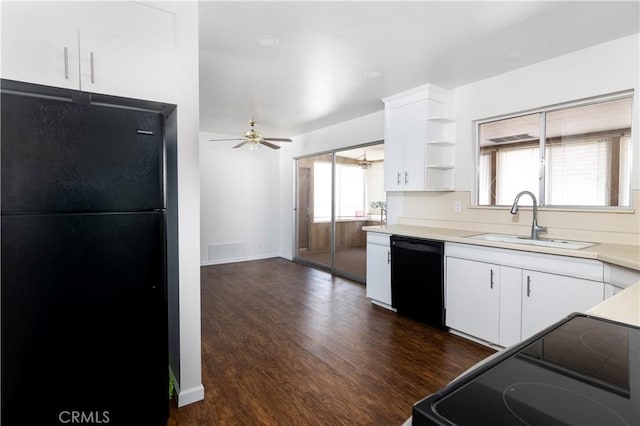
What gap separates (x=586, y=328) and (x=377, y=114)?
12.8 ft

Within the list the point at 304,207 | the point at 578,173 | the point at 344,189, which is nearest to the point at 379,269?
the point at 578,173

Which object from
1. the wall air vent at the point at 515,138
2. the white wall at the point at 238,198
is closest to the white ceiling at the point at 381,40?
the wall air vent at the point at 515,138

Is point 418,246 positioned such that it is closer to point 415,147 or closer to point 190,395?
point 415,147

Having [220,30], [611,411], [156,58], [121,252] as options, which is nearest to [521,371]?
[611,411]

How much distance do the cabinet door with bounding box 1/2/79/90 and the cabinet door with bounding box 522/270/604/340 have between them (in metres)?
3.15

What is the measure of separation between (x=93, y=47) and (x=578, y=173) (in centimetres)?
360

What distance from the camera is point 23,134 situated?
1.31 meters

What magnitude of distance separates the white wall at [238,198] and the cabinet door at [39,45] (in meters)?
4.19

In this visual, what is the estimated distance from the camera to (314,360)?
8.26ft

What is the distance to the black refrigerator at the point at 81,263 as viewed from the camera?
1.33 metres

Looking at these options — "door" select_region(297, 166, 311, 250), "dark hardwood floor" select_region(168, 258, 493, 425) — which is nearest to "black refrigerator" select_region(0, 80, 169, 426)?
"dark hardwood floor" select_region(168, 258, 493, 425)

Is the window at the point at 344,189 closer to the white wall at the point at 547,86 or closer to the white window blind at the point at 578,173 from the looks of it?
the white wall at the point at 547,86

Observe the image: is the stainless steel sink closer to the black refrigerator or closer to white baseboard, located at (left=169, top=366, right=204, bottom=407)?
white baseboard, located at (left=169, top=366, right=204, bottom=407)

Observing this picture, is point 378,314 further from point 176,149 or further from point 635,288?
point 176,149
